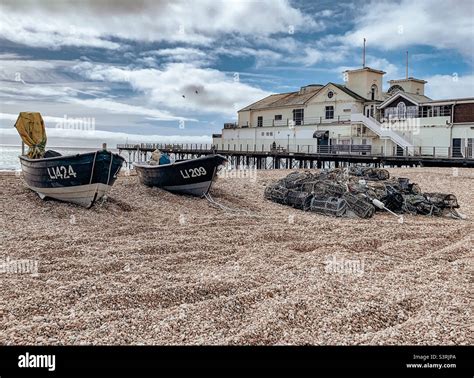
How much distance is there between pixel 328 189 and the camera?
1081 cm

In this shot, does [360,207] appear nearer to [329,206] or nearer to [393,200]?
[329,206]

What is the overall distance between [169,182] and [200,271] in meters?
6.91

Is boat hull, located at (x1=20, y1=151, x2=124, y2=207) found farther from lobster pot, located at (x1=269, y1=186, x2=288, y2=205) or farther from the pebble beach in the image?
lobster pot, located at (x1=269, y1=186, x2=288, y2=205)

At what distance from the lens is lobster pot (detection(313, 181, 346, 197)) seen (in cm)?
1055

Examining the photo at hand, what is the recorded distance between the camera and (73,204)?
920 centimetres

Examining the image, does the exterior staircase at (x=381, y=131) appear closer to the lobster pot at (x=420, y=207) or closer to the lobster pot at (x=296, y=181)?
the lobster pot at (x=296, y=181)

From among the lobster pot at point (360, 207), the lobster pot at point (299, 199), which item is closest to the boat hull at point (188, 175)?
the lobster pot at point (299, 199)

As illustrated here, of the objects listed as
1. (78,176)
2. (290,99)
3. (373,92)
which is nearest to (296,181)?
(78,176)

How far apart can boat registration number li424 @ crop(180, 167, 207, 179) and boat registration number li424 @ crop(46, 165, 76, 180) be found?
10.3 feet

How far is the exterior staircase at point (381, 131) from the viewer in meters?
29.6

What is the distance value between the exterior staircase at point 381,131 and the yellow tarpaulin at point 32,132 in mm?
24441
